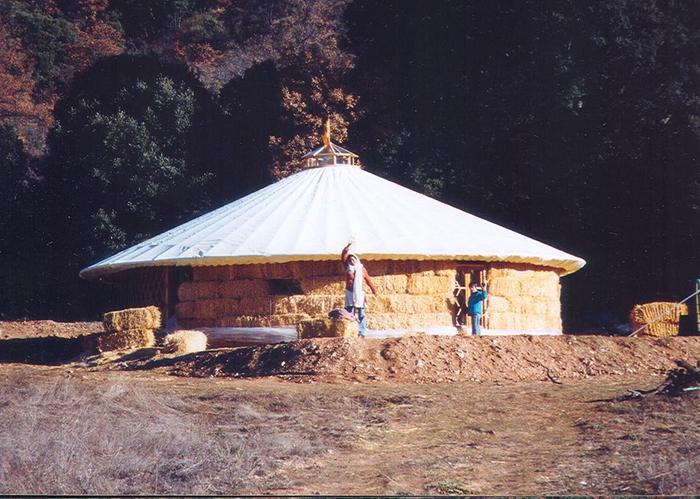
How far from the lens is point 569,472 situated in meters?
9.19

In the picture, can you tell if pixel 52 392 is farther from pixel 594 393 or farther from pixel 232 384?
pixel 594 393

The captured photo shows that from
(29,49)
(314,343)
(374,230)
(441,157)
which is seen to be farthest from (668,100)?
(29,49)

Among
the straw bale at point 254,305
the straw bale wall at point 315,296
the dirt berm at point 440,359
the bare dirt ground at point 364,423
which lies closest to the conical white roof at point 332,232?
the straw bale wall at point 315,296

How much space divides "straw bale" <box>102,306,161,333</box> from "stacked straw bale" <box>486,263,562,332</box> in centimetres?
527

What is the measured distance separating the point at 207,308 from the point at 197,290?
1.27 feet

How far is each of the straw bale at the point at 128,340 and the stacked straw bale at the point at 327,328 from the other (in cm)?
337

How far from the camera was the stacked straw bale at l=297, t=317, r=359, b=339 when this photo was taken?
16.0m

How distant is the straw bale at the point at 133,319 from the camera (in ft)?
61.3

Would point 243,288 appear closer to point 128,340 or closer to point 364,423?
point 128,340

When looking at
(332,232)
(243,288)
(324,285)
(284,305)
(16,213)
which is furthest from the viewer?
(16,213)

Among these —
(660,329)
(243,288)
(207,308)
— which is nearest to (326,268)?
(243,288)

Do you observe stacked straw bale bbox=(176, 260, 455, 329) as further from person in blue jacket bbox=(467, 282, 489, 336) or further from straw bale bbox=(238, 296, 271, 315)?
person in blue jacket bbox=(467, 282, 489, 336)

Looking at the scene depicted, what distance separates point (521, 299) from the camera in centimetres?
2067

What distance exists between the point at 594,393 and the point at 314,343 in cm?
375
